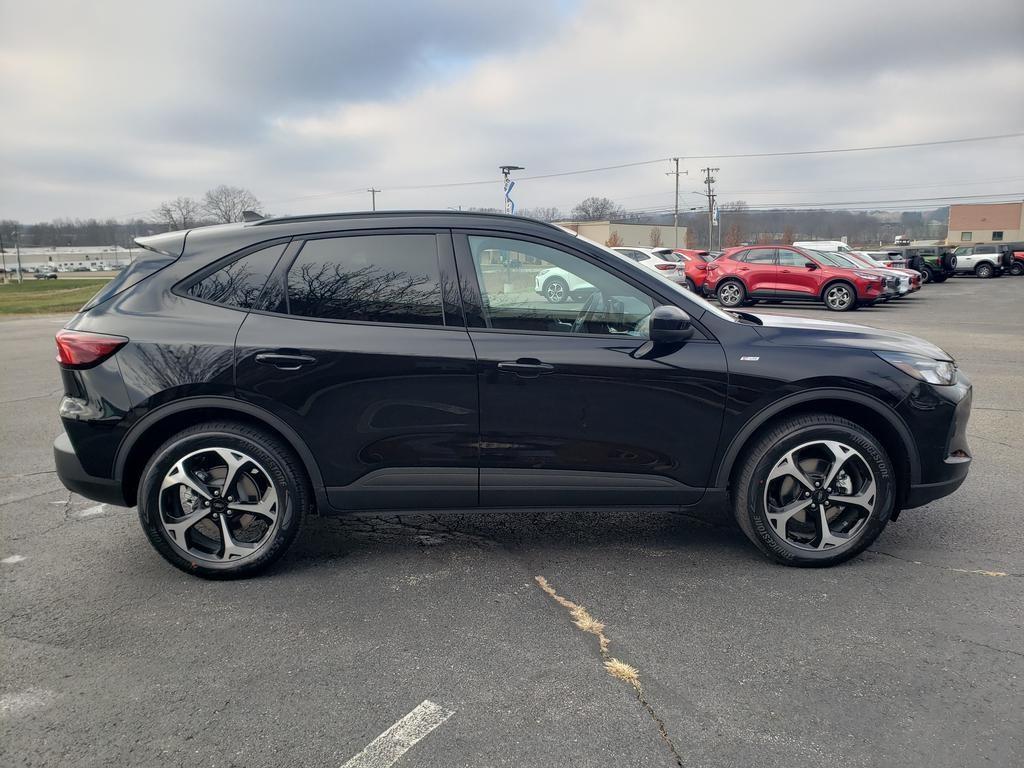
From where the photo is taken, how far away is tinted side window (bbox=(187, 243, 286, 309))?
355cm

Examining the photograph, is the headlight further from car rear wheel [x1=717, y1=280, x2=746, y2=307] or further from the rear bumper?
car rear wheel [x1=717, y1=280, x2=746, y2=307]

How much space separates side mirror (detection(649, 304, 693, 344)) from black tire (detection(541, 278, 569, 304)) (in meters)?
0.43

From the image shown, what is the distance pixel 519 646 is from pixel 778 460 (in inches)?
61.6

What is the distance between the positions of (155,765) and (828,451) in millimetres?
3078

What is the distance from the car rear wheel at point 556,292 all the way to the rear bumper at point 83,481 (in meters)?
2.27

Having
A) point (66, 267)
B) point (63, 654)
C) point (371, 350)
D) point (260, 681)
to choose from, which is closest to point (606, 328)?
point (371, 350)

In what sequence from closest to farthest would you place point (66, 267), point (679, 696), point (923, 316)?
point (679, 696)
point (923, 316)
point (66, 267)

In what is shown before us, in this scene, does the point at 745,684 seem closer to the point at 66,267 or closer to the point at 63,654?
the point at 63,654

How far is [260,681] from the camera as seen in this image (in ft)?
8.88

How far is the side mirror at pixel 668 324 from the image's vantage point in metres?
3.39

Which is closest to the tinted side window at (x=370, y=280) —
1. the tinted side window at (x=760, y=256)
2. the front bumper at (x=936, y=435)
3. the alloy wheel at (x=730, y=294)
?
the front bumper at (x=936, y=435)

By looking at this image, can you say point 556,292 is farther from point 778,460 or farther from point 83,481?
point 83,481

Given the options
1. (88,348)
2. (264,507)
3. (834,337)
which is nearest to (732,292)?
(834,337)

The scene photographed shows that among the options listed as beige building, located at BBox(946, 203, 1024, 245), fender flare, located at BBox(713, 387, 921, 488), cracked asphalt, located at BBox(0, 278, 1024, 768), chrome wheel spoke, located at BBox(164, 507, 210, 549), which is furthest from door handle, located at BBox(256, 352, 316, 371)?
beige building, located at BBox(946, 203, 1024, 245)
